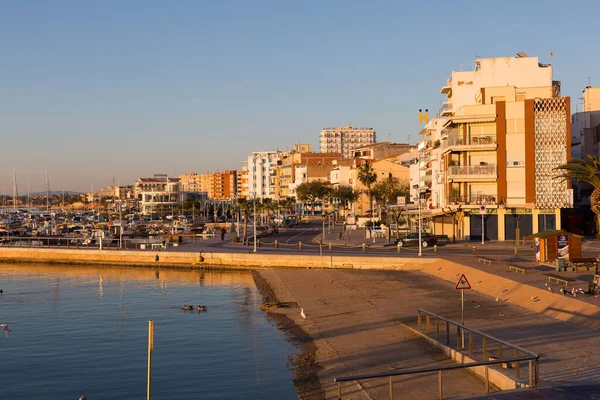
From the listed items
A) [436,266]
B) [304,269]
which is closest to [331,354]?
[436,266]

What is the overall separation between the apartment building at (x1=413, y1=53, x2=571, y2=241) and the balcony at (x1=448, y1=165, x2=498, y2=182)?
0.10 meters

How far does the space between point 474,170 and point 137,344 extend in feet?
166

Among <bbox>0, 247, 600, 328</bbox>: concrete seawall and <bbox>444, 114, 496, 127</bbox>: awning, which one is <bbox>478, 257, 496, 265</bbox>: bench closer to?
<bbox>0, 247, 600, 328</bbox>: concrete seawall

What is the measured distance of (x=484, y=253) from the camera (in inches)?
2552

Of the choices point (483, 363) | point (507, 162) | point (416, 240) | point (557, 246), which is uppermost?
point (507, 162)

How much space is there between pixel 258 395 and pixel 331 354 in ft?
16.6

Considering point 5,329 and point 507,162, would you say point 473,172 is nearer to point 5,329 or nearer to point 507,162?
point 507,162

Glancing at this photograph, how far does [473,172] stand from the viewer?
255 ft

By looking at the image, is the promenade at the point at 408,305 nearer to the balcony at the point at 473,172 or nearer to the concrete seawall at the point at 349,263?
the concrete seawall at the point at 349,263

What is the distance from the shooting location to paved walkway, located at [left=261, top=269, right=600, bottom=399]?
23047 millimetres

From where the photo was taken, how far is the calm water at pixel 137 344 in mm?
26828

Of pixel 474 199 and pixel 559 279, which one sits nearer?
pixel 559 279

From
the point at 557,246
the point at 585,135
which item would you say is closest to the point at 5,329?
the point at 557,246

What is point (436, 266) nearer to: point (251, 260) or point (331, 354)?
point (251, 260)
